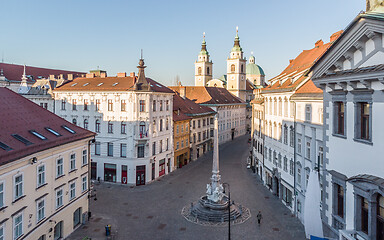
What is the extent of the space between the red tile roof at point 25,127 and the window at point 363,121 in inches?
685

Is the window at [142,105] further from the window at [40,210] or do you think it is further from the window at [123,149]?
the window at [40,210]

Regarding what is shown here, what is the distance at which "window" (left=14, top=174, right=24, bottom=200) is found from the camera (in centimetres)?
1912

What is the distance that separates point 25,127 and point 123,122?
64.9ft

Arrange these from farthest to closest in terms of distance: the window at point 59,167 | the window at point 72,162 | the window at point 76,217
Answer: the window at point 76,217
the window at point 72,162
the window at point 59,167

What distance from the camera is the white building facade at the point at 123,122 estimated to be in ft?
138

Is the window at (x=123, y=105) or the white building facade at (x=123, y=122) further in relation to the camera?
the window at (x=123, y=105)

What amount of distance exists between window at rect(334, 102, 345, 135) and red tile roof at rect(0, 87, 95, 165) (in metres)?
16.9

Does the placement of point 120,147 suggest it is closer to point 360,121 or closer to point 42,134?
point 42,134

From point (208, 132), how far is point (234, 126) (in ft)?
79.7

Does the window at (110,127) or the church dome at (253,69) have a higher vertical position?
the church dome at (253,69)

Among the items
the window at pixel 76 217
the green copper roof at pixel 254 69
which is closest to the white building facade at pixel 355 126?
the window at pixel 76 217

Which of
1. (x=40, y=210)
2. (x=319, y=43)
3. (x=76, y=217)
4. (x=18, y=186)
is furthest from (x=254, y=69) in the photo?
(x=18, y=186)

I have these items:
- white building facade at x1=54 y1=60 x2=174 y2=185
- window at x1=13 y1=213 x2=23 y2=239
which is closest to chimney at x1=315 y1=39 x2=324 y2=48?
white building facade at x1=54 y1=60 x2=174 y2=185

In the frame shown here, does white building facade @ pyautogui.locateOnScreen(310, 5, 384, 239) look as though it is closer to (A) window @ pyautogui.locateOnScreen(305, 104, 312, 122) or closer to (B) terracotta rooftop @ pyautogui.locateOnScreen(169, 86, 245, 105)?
(A) window @ pyautogui.locateOnScreen(305, 104, 312, 122)
